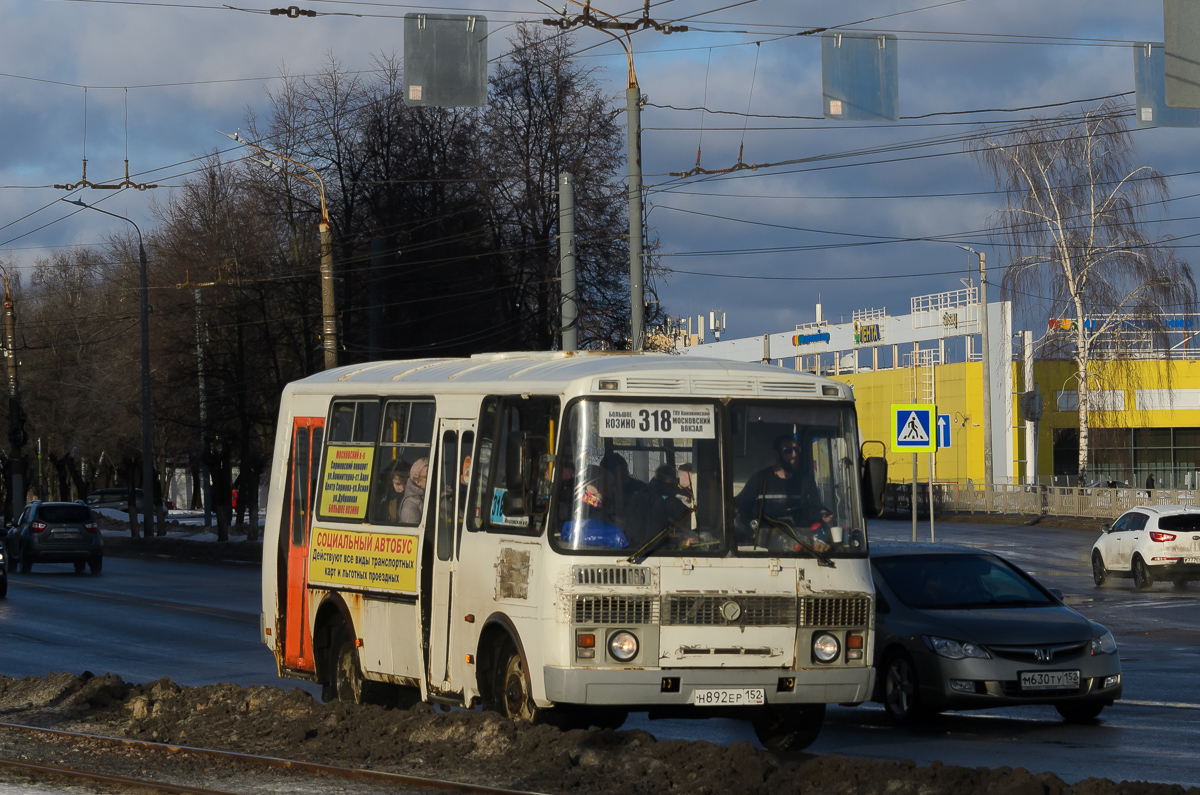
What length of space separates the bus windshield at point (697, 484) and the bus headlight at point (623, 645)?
470mm

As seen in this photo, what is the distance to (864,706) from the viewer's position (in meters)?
13.1

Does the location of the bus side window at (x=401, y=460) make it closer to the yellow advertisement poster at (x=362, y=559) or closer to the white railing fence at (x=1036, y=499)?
the yellow advertisement poster at (x=362, y=559)

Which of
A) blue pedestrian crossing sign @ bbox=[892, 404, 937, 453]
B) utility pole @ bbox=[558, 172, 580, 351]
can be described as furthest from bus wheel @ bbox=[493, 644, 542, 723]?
blue pedestrian crossing sign @ bbox=[892, 404, 937, 453]

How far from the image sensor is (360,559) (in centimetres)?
1155

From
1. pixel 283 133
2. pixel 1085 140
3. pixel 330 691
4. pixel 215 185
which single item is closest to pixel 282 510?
pixel 330 691

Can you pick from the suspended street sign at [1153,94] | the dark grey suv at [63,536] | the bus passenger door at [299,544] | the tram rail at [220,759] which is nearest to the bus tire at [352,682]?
the bus passenger door at [299,544]

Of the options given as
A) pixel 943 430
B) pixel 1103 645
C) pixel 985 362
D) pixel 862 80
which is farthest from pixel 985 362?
pixel 1103 645

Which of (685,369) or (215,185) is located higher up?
(215,185)

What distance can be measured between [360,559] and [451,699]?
5.32 feet

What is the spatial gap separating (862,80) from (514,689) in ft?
37.1

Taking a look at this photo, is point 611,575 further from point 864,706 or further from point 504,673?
point 864,706

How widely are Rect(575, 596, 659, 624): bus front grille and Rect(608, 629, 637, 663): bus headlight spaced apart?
0.08 meters

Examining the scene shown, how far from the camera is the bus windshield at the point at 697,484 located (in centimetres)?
921

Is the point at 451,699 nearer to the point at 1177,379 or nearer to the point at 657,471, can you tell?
the point at 657,471
